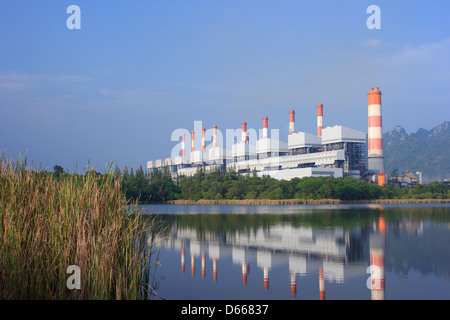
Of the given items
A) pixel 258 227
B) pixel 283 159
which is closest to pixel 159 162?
pixel 283 159

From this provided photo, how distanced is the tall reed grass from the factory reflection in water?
3.29 metres

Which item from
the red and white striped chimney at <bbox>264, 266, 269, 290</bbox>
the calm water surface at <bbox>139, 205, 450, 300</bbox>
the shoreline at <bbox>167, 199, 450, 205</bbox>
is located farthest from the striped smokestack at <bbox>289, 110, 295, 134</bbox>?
the red and white striped chimney at <bbox>264, 266, 269, 290</bbox>

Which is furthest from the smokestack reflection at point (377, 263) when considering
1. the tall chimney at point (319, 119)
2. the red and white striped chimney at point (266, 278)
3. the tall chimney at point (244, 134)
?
the tall chimney at point (244, 134)

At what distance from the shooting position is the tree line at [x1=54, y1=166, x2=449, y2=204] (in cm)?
4966

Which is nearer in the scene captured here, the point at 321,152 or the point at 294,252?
the point at 294,252

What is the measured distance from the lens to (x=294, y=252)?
12641mm

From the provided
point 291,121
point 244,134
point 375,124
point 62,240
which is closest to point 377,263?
point 62,240

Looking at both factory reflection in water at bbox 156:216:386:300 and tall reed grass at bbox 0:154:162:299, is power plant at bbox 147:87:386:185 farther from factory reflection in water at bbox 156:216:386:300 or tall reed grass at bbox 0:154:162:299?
tall reed grass at bbox 0:154:162:299

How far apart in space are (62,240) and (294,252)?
792cm

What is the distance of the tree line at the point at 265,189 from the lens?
163 ft

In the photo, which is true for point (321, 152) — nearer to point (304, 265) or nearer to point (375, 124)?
point (375, 124)
